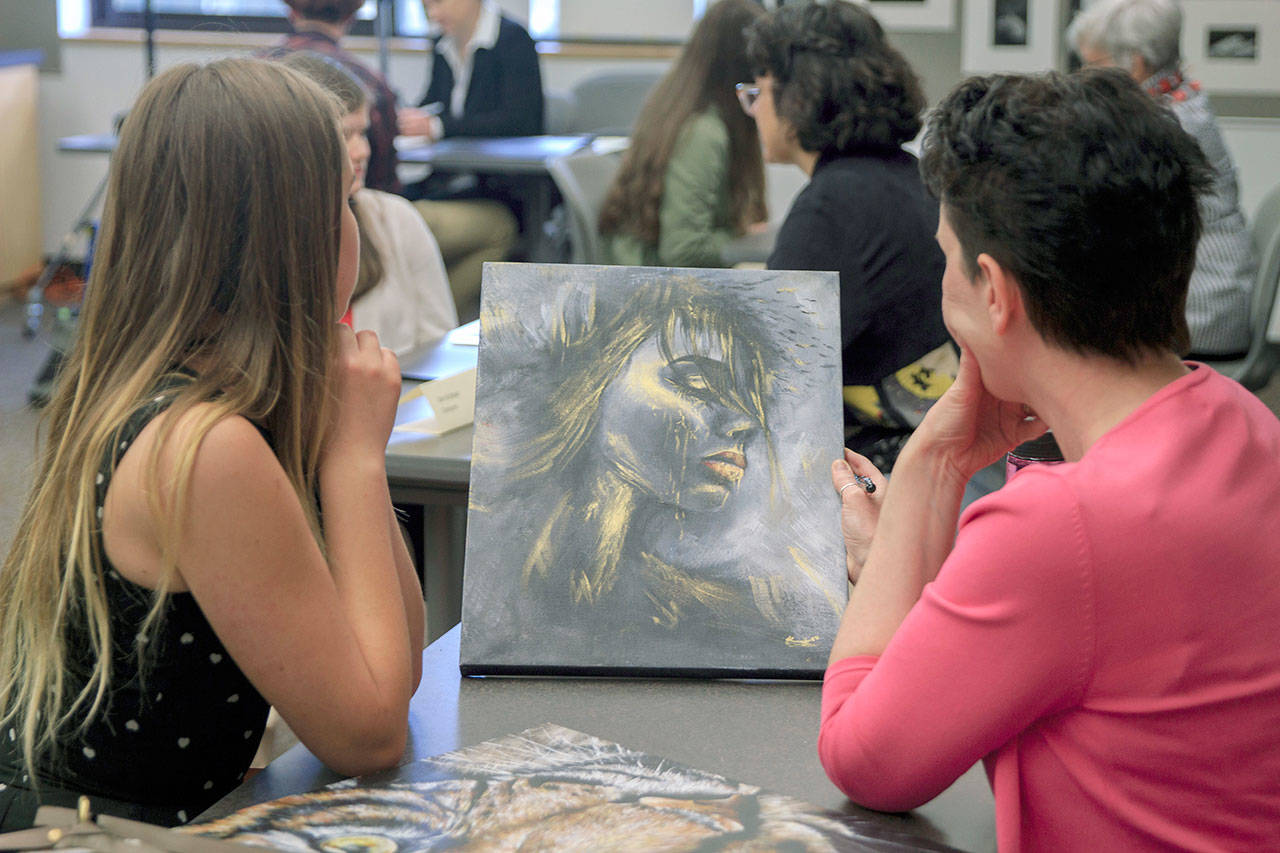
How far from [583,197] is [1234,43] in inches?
106

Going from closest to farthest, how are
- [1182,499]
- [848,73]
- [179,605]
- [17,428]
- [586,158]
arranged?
[1182,499] < [179,605] < [848,73] < [586,158] < [17,428]

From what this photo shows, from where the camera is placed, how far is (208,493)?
90 centimetres

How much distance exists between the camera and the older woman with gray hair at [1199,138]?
113 inches

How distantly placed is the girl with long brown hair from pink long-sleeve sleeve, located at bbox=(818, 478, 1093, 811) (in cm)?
246

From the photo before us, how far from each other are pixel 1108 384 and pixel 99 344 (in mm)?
784

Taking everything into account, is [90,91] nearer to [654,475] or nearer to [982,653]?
[654,475]

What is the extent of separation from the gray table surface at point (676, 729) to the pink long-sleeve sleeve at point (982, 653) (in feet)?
0.20

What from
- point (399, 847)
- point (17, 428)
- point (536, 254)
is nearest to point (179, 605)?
point (399, 847)

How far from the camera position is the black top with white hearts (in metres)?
0.98

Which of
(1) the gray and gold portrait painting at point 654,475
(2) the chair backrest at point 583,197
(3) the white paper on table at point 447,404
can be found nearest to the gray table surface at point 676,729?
(1) the gray and gold portrait painting at point 654,475

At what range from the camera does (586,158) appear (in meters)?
3.34

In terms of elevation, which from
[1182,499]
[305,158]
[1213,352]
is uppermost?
[305,158]

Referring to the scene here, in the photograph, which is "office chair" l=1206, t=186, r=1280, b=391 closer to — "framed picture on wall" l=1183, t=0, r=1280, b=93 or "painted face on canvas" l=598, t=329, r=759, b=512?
"framed picture on wall" l=1183, t=0, r=1280, b=93

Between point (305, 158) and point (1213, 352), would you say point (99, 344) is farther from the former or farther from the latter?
point (1213, 352)
